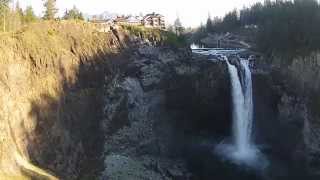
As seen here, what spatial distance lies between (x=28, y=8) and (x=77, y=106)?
29126mm

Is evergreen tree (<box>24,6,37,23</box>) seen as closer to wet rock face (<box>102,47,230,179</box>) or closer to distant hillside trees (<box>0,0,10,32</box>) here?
distant hillside trees (<box>0,0,10,32</box>)

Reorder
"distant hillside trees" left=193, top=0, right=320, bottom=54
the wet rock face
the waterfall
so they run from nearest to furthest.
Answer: the wet rock face
the waterfall
"distant hillside trees" left=193, top=0, right=320, bottom=54

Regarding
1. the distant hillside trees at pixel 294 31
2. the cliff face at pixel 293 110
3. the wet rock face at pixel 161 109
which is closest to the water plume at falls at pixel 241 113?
the wet rock face at pixel 161 109


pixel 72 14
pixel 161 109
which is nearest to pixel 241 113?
pixel 161 109

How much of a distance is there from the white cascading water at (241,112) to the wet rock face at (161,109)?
3.11 feet

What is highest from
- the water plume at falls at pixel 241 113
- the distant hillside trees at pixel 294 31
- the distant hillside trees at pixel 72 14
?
the distant hillside trees at pixel 72 14

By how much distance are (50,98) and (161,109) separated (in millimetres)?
14129

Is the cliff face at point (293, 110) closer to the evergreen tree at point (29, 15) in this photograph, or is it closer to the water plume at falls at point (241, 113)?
the water plume at falls at point (241, 113)

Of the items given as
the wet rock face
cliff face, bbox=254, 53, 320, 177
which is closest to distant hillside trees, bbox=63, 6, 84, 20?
the wet rock face

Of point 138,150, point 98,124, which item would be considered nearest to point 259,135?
point 138,150

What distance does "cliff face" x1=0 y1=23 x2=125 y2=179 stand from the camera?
5047 centimetres

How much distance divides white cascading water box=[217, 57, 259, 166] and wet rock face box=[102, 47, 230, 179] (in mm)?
949

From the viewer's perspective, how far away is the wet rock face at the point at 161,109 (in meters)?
58.9

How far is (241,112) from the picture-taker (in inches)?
2601
